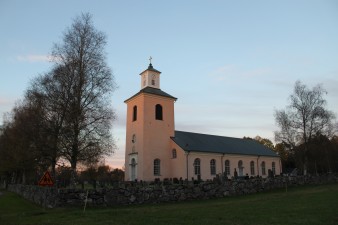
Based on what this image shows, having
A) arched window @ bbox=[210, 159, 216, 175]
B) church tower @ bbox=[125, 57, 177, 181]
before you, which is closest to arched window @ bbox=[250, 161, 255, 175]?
arched window @ bbox=[210, 159, 216, 175]

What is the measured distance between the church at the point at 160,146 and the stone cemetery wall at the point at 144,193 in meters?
10.2

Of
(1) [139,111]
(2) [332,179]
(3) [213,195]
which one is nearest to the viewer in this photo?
(3) [213,195]

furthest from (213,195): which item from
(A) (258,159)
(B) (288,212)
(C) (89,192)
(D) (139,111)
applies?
(A) (258,159)

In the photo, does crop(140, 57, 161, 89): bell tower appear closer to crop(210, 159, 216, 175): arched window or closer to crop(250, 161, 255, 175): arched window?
crop(210, 159, 216, 175): arched window

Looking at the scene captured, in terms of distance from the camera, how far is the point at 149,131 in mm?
38000

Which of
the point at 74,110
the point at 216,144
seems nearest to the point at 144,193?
the point at 74,110

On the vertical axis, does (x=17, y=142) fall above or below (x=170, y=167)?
above

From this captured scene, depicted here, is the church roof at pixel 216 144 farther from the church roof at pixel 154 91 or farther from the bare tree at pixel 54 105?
the bare tree at pixel 54 105

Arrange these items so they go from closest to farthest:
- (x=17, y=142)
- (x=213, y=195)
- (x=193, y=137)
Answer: (x=213, y=195) < (x=17, y=142) < (x=193, y=137)

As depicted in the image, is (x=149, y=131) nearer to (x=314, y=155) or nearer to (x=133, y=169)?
(x=133, y=169)

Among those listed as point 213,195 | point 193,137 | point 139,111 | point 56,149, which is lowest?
point 213,195

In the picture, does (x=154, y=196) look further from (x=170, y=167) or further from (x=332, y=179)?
(x=332, y=179)

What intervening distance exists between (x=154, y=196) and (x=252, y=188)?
979 cm

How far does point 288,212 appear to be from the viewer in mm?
12375
